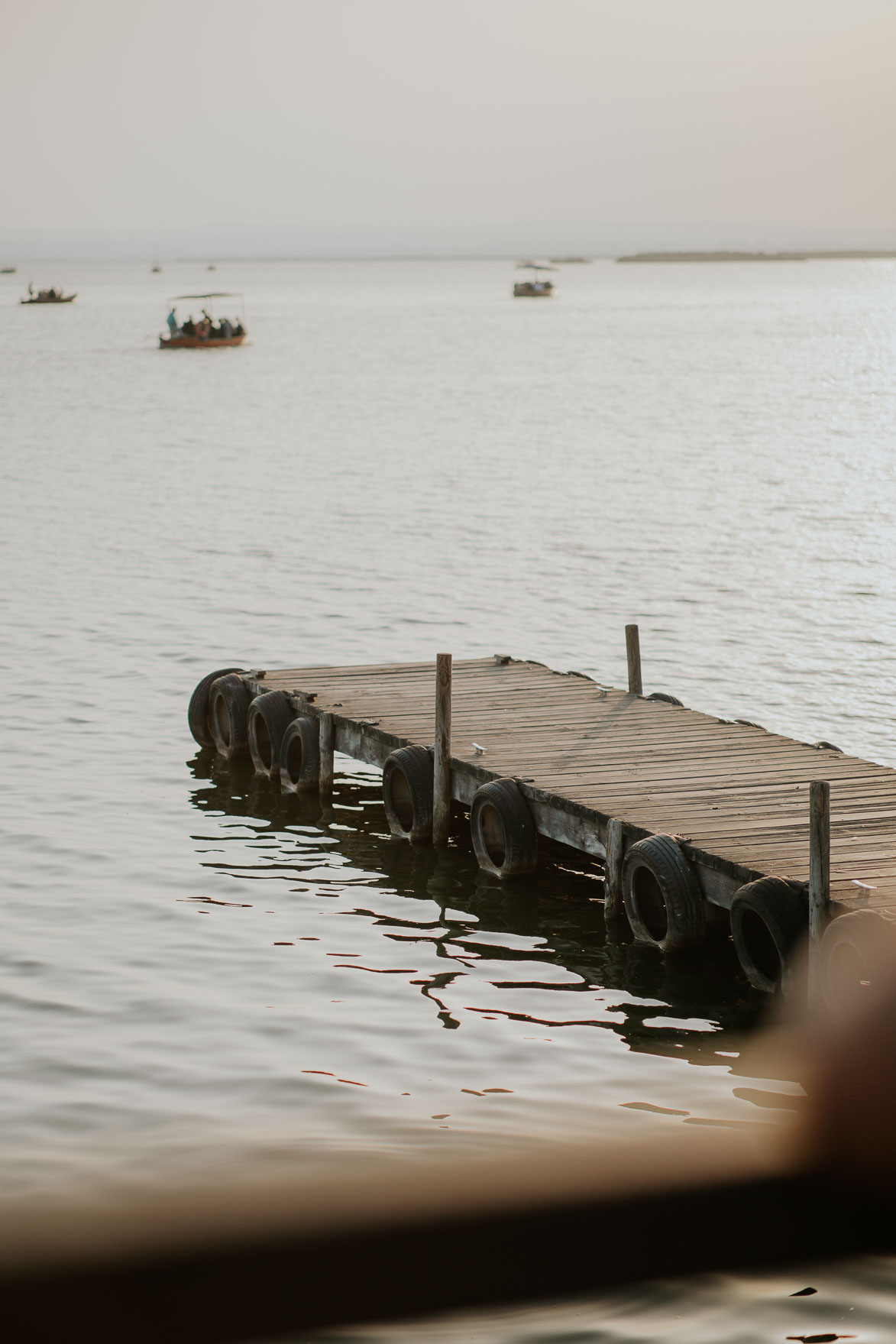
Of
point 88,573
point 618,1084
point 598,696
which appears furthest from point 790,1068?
point 88,573

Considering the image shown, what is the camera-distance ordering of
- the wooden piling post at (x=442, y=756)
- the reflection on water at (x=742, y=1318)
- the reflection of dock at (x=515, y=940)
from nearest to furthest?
the reflection on water at (x=742, y=1318), the reflection of dock at (x=515, y=940), the wooden piling post at (x=442, y=756)

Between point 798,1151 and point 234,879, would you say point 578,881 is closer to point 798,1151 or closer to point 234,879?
point 234,879

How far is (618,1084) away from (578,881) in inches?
170

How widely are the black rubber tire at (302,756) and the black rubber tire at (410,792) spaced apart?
1745 millimetres

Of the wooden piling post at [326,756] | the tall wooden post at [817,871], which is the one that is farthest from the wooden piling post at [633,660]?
the tall wooden post at [817,871]

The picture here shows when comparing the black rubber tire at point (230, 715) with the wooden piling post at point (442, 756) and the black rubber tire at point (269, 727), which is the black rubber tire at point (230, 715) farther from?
the wooden piling post at point (442, 756)

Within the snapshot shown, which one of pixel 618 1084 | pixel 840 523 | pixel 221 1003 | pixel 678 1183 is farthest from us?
pixel 840 523

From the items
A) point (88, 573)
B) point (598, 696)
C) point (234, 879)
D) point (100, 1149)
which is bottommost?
point (100, 1149)

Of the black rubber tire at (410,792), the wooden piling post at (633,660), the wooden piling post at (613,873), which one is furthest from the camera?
the wooden piling post at (633,660)

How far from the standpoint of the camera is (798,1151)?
142 cm

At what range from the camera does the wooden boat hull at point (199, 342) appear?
365ft

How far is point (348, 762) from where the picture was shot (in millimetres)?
19438

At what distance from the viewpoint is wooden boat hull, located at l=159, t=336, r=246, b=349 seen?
11138 centimetres

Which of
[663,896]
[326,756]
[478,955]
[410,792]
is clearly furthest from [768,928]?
[326,756]
